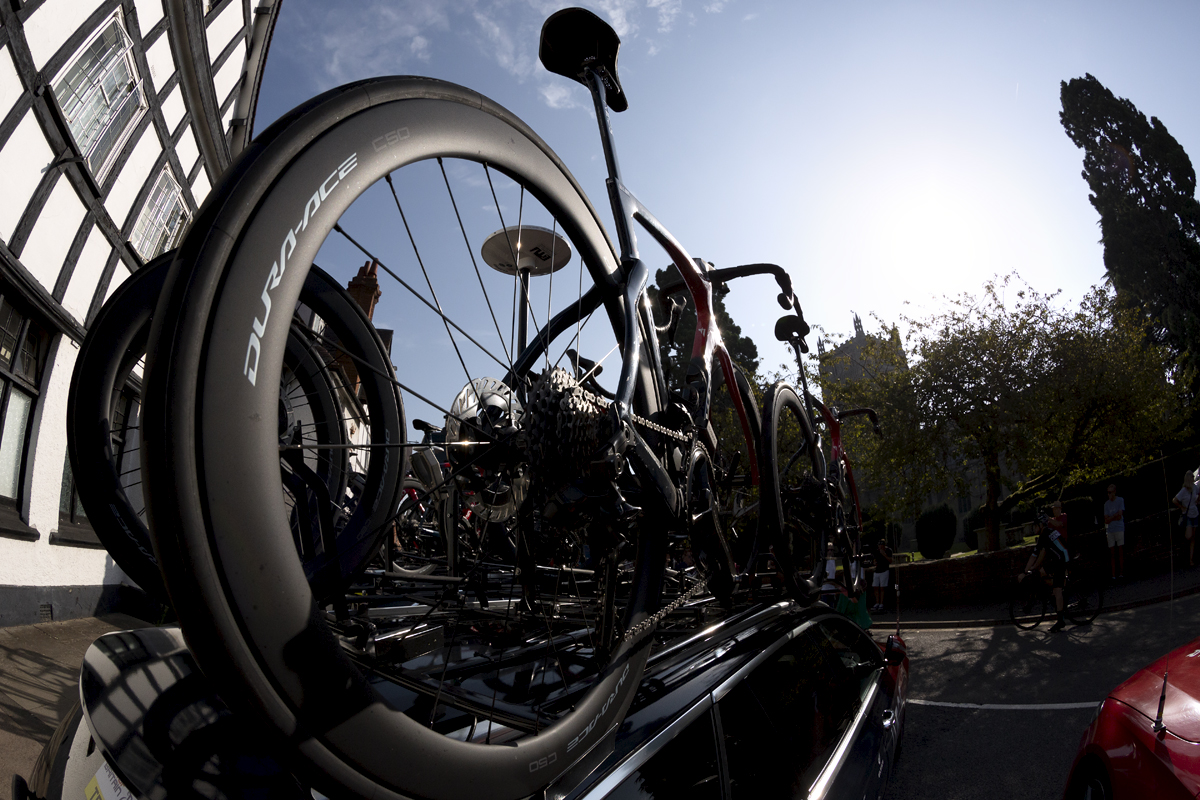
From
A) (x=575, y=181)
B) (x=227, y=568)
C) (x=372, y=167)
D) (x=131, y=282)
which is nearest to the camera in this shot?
(x=227, y=568)

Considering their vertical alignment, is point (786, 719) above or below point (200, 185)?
below

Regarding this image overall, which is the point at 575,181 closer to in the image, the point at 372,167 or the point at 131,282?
the point at 372,167

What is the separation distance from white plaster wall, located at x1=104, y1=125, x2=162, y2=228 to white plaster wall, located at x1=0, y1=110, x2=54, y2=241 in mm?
1317

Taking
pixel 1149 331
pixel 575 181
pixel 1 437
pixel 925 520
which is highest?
pixel 1149 331

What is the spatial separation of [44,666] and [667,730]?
5521mm

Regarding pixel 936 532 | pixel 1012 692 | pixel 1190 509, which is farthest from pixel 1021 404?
pixel 936 532

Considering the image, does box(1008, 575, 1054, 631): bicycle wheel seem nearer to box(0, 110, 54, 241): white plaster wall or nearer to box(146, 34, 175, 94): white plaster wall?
box(0, 110, 54, 241): white plaster wall

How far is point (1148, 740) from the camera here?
2.35 metres

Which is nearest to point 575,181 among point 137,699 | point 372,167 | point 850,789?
point 372,167

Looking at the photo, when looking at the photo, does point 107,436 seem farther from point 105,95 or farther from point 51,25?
point 105,95

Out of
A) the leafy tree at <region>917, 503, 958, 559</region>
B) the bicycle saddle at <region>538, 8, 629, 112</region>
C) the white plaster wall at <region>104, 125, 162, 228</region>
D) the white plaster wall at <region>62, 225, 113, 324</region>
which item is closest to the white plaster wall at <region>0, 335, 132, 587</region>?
the white plaster wall at <region>62, 225, 113, 324</region>

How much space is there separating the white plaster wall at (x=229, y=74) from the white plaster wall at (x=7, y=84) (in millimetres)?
4685

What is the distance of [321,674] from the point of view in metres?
0.93

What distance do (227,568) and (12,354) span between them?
7.97 metres
